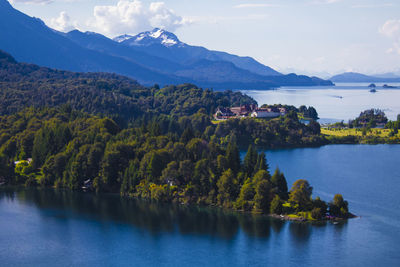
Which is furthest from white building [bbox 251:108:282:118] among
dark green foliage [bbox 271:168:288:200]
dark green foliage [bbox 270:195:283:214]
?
dark green foliage [bbox 270:195:283:214]

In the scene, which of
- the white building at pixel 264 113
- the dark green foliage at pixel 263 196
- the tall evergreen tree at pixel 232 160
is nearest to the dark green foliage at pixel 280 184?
the dark green foliage at pixel 263 196

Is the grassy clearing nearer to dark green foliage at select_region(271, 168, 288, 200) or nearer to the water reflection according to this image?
dark green foliage at select_region(271, 168, 288, 200)

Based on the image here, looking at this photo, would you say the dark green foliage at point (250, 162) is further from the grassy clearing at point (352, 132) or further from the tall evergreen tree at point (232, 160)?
the grassy clearing at point (352, 132)

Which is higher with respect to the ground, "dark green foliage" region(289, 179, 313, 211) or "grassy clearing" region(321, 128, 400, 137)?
"grassy clearing" region(321, 128, 400, 137)

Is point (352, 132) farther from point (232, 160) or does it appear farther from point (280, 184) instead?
point (280, 184)

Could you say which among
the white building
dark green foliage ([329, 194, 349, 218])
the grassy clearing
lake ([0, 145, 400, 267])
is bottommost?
lake ([0, 145, 400, 267])

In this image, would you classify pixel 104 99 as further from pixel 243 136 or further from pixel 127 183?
pixel 127 183

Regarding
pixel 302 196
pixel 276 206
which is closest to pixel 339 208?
pixel 302 196
